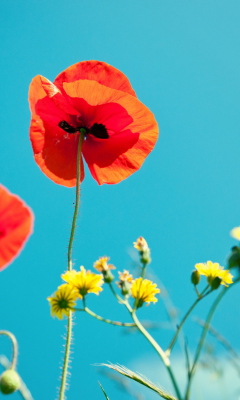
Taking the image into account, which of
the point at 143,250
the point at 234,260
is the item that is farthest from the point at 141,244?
the point at 234,260

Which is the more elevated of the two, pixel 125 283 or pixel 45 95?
pixel 45 95

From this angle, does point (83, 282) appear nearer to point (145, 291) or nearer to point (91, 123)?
point (145, 291)

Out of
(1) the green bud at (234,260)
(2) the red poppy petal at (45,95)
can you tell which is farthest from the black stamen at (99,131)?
(1) the green bud at (234,260)

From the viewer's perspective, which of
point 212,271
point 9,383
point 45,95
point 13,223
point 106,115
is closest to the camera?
point 13,223

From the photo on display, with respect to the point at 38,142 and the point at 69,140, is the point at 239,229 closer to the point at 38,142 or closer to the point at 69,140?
the point at 38,142

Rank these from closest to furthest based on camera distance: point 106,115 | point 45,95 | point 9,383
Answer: point 9,383
point 45,95
point 106,115

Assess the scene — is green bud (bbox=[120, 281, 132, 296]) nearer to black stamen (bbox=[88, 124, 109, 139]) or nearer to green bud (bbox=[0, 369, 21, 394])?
green bud (bbox=[0, 369, 21, 394])

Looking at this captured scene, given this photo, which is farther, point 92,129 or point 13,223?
point 92,129

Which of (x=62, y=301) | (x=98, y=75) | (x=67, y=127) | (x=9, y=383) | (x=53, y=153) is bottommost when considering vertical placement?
(x=9, y=383)
